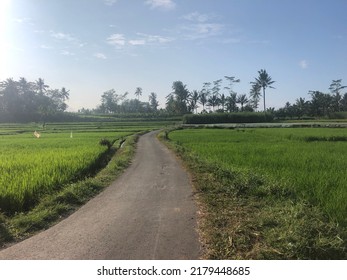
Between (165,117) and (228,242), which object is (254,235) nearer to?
(228,242)

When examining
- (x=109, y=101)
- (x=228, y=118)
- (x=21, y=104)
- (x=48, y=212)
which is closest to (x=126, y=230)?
(x=48, y=212)

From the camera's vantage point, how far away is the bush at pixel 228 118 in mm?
67688

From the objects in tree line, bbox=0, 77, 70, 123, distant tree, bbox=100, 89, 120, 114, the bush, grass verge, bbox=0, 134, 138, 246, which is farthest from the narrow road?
distant tree, bbox=100, 89, 120, 114

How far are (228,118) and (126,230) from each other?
64.0 metres

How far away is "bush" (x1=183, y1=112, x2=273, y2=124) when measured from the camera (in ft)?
222

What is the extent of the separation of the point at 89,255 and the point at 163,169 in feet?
27.1

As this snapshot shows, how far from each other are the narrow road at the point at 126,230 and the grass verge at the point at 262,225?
1.20ft

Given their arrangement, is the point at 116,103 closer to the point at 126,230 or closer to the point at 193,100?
the point at 193,100

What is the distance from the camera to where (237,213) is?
21.5 feet

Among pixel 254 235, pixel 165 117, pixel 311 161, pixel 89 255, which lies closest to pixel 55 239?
pixel 89 255

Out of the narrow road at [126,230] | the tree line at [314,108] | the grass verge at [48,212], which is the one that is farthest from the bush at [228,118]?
the narrow road at [126,230]

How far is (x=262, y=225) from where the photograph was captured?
5523mm

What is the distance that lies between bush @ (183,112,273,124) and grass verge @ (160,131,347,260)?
5922 cm

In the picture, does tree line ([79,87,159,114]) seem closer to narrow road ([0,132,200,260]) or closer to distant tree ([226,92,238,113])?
distant tree ([226,92,238,113])
